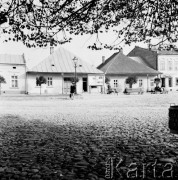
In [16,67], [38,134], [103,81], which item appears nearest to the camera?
[38,134]

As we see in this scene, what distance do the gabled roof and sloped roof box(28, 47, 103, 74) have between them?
12517 mm

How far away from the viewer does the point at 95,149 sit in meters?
4.98

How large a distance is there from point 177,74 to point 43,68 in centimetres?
2489

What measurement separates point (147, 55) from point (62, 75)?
61.2 feet

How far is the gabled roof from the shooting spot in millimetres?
46250

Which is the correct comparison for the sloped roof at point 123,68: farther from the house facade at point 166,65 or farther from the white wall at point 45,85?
the white wall at point 45,85

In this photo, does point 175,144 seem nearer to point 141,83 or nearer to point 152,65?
point 141,83

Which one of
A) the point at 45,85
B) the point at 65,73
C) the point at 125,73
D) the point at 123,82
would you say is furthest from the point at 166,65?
the point at 45,85

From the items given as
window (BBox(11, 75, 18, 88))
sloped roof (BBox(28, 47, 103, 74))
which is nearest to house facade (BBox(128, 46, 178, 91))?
sloped roof (BBox(28, 47, 103, 74))

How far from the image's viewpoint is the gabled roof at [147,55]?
4625 cm

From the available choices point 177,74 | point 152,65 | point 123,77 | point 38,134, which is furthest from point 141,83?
point 38,134

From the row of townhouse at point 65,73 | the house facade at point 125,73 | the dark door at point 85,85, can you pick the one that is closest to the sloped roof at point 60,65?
the row of townhouse at point 65,73

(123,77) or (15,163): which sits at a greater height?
(123,77)

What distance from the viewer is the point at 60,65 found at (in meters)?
38.2
